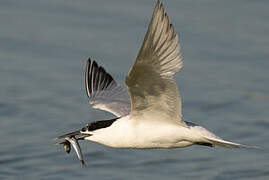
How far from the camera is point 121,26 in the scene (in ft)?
48.6

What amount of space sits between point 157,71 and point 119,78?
17.4 feet

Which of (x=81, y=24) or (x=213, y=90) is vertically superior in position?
(x=81, y=24)

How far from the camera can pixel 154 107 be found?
8.91 m

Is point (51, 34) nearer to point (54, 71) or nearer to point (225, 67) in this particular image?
point (54, 71)

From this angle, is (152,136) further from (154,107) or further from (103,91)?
(103,91)

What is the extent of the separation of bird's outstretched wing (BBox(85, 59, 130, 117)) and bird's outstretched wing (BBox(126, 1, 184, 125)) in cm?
146

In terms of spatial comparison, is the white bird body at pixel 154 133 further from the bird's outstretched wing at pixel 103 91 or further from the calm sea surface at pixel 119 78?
the calm sea surface at pixel 119 78

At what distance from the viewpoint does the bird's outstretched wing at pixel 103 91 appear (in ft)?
34.3

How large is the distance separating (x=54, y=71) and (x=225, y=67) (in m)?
2.94

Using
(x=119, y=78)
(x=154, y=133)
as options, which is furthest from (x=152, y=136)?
(x=119, y=78)

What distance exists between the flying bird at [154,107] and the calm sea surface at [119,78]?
5.43 ft

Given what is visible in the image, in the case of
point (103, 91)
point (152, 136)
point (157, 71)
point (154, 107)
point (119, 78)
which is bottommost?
point (152, 136)

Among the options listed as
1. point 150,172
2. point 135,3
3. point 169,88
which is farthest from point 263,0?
point 169,88

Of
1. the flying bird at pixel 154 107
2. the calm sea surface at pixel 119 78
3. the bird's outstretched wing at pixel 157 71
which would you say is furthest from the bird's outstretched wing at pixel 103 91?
the bird's outstretched wing at pixel 157 71
